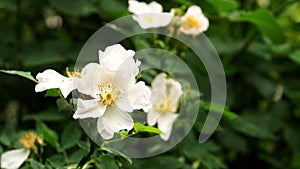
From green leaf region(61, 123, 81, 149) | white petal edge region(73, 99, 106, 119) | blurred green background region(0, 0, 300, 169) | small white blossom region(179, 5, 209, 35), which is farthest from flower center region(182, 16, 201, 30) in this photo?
white petal edge region(73, 99, 106, 119)

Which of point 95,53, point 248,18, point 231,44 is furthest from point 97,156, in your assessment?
point 231,44

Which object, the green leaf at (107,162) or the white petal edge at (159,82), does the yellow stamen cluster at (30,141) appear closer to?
the green leaf at (107,162)

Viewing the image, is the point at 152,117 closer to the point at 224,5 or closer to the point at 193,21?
the point at 193,21

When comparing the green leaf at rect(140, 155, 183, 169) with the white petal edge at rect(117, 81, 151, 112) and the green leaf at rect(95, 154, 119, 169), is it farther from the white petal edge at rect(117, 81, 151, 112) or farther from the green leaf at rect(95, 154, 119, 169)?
the white petal edge at rect(117, 81, 151, 112)

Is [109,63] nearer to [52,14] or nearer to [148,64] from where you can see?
[148,64]

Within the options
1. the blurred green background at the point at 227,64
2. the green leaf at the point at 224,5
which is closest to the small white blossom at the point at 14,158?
the blurred green background at the point at 227,64
